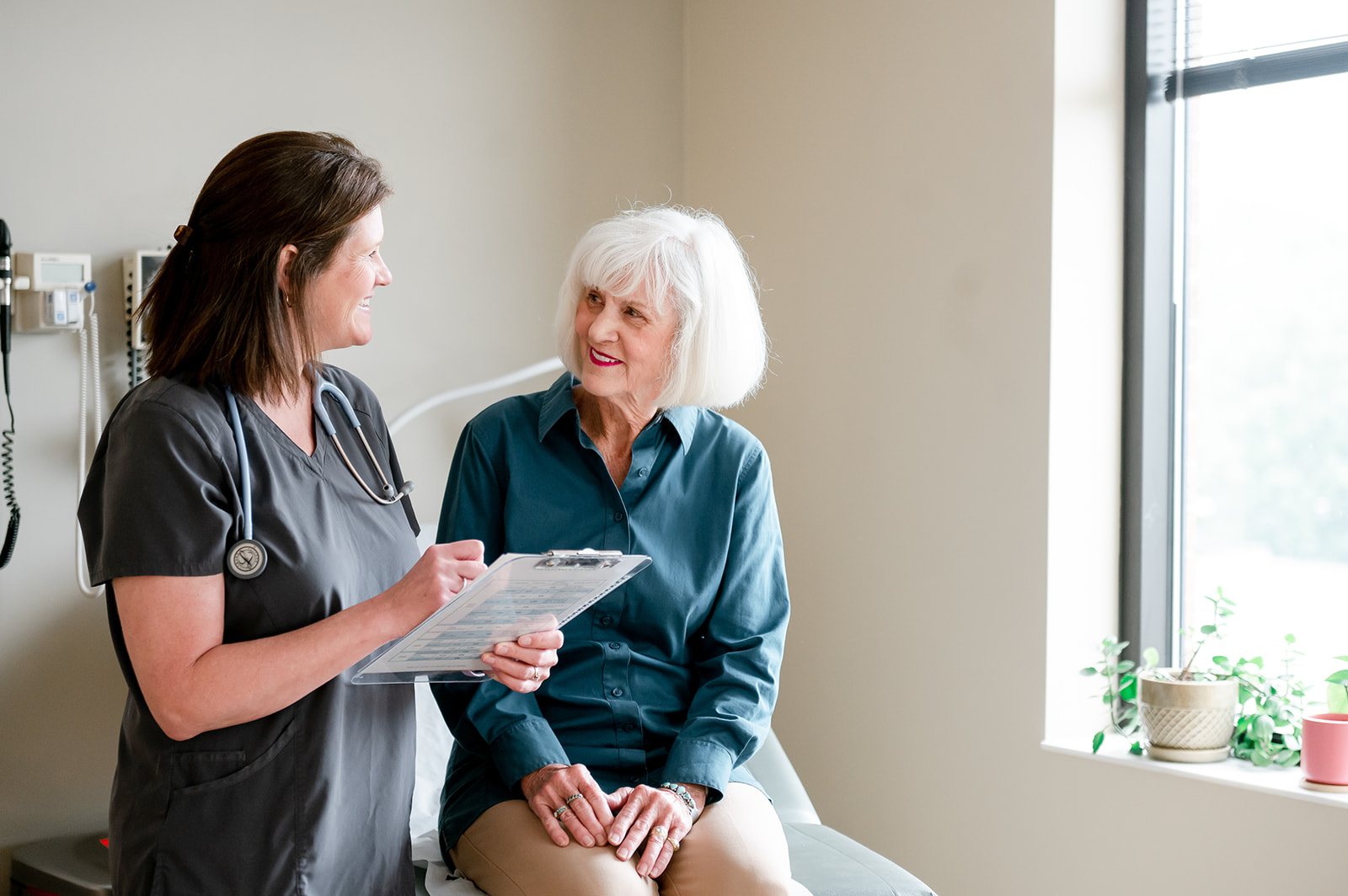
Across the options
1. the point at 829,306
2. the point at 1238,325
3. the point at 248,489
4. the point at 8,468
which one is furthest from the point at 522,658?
the point at 1238,325

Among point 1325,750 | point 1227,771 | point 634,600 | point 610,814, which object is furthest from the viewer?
point 1227,771

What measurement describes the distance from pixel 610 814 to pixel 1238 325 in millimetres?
1617

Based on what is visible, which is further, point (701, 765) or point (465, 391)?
point (465, 391)

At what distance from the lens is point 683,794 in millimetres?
1460

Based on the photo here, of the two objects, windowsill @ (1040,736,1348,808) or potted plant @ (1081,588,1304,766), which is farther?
potted plant @ (1081,588,1304,766)

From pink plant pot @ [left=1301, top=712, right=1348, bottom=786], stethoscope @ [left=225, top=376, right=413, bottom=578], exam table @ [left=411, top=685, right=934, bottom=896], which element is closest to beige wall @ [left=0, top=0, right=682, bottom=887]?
exam table @ [left=411, top=685, right=934, bottom=896]

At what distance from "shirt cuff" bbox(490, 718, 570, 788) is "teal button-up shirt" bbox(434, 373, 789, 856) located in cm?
2

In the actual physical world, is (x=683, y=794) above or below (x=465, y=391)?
below

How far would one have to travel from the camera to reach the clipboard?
112 cm

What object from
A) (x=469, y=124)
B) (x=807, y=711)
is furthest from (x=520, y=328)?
(x=807, y=711)

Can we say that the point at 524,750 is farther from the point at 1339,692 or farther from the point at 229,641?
the point at 1339,692

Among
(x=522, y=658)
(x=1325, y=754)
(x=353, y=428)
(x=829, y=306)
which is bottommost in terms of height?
(x=1325, y=754)

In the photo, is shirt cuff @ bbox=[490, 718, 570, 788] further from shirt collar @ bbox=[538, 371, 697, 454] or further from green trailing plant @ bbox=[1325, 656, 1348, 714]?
green trailing plant @ bbox=[1325, 656, 1348, 714]

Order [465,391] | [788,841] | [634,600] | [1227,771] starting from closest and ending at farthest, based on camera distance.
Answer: [634,600]
[788,841]
[1227,771]
[465,391]
